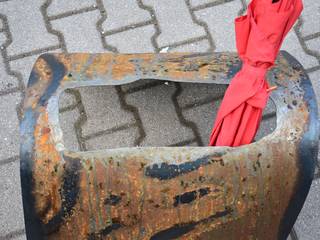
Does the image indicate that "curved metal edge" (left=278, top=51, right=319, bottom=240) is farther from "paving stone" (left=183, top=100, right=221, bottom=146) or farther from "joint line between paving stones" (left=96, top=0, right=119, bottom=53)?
"joint line between paving stones" (left=96, top=0, right=119, bottom=53)

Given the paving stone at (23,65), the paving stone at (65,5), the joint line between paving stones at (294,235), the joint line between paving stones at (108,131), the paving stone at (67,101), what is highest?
the paving stone at (65,5)

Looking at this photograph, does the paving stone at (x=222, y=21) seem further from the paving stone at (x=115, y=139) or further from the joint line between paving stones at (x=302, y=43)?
the paving stone at (x=115, y=139)

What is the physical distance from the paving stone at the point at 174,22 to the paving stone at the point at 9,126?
0.64m

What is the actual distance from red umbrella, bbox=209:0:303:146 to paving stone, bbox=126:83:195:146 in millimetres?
560

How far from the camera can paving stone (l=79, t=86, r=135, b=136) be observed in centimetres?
223

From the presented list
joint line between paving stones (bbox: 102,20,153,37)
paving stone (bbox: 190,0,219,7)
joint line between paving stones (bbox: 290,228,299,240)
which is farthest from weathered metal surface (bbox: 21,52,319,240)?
paving stone (bbox: 190,0,219,7)

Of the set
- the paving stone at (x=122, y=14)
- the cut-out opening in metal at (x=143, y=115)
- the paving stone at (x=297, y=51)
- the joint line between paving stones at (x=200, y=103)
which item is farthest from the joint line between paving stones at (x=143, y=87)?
the paving stone at (x=297, y=51)

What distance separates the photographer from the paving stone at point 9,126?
2189mm

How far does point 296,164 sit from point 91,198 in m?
0.55

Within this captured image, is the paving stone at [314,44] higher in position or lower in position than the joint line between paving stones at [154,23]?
lower

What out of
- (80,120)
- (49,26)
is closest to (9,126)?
(80,120)

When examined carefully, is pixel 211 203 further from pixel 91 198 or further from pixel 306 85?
pixel 306 85

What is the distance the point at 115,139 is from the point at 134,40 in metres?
0.46

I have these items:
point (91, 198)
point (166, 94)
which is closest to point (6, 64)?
point (166, 94)
